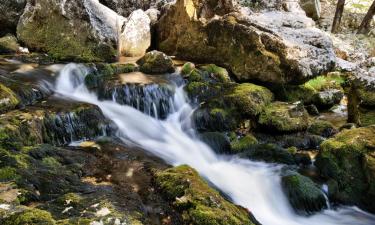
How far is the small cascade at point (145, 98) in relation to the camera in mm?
9992

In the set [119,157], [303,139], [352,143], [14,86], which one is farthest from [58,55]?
[352,143]

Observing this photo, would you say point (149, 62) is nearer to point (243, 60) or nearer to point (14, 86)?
point (243, 60)

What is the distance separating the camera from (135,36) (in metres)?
14.1

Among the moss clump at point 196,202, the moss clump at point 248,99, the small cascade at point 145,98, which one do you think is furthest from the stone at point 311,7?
the moss clump at point 196,202

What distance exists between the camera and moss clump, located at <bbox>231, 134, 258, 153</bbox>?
8641 mm

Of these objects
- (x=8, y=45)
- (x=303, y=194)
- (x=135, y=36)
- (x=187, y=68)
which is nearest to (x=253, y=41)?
(x=187, y=68)

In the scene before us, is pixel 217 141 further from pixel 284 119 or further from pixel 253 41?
pixel 253 41

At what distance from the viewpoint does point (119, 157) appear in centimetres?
670

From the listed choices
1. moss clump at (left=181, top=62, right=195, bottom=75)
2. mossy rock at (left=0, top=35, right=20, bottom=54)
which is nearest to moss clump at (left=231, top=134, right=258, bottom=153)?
moss clump at (left=181, top=62, right=195, bottom=75)

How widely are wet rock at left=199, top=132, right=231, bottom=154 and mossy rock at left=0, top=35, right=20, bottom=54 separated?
23.7 ft

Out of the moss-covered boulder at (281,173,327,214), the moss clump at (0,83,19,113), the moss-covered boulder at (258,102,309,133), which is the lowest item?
the moss-covered boulder at (281,173,327,214)

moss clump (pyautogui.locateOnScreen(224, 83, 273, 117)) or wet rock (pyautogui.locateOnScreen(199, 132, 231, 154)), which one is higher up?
moss clump (pyautogui.locateOnScreen(224, 83, 273, 117))

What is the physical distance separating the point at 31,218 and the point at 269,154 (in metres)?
5.35

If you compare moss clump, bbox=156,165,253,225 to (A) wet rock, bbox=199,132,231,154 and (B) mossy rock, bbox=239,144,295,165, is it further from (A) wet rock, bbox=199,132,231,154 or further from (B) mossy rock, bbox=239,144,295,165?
(A) wet rock, bbox=199,132,231,154
